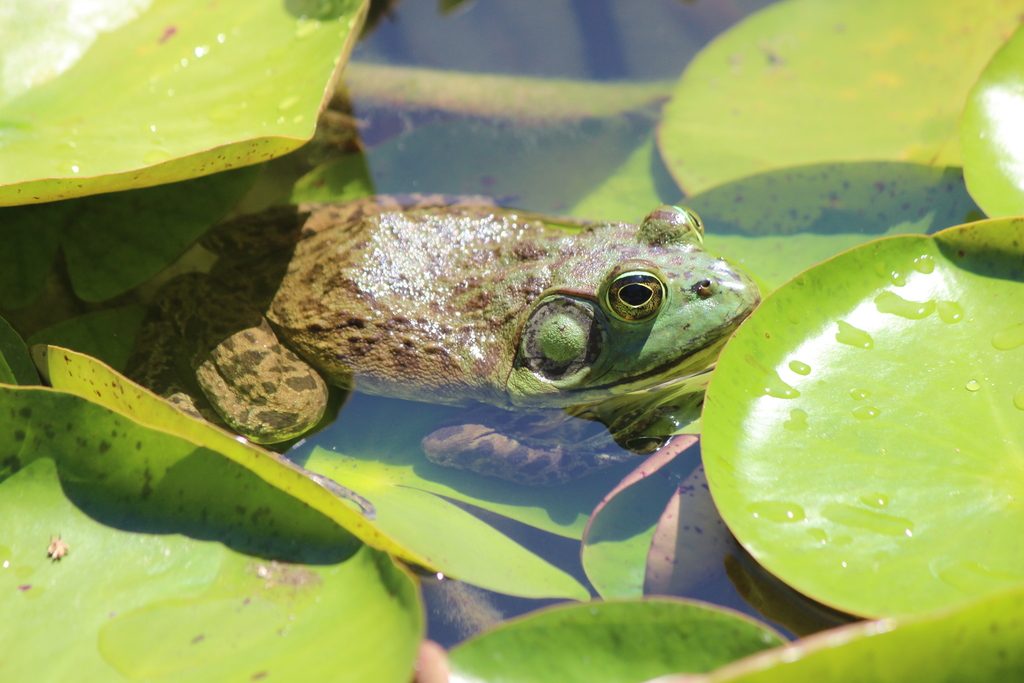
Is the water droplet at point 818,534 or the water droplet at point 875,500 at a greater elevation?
the water droplet at point 875,500

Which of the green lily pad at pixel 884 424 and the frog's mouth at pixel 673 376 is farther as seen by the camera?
the frog's mouth at pixel 673 376

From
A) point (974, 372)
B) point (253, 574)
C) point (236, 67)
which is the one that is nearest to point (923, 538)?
point (974, 372)

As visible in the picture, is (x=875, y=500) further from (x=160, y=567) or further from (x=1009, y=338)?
(x=160, y=567)

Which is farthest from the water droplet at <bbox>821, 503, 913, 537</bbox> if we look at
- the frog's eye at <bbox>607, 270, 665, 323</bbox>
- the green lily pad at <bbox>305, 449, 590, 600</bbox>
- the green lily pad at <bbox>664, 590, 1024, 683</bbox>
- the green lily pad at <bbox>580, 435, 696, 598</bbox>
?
the frog's eye at <bbox>607, 270, 665, 323</bbox>

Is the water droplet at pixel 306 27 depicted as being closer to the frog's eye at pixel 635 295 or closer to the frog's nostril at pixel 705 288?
the frog's eye at pixel 635 295

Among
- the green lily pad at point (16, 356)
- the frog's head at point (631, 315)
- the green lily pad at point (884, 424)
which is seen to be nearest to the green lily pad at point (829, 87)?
the frog's head at point (631, 315)

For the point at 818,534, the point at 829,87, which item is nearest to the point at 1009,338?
the point at 818,534

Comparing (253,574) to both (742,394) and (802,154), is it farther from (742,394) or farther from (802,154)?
(802,154)
